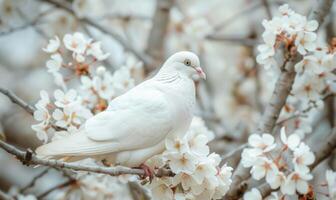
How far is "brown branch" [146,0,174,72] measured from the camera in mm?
4344

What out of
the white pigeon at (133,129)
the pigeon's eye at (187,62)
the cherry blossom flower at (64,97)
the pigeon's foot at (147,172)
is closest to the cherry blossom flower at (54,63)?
the cherry blossom flower at (64,97)

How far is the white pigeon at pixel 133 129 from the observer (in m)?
2.36

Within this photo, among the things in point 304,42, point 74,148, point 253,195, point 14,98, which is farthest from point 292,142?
point 14,98

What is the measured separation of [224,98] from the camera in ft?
18.2

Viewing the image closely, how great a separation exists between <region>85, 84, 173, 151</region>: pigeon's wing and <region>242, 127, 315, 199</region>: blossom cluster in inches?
13.3

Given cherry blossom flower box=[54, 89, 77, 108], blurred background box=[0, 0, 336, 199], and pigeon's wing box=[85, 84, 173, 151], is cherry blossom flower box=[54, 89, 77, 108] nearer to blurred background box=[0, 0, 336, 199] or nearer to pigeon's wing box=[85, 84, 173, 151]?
pigeon's wing box=[85, 84, 173, 151]

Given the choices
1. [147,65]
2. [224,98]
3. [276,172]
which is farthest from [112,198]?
[224,98]

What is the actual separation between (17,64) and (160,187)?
4.17 meters

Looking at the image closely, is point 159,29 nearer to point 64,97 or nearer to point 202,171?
point 64,97

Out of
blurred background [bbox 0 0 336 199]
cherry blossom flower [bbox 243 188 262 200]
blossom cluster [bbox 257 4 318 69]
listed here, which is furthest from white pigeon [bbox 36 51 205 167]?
blurred background [bbox 0 0 336 199]

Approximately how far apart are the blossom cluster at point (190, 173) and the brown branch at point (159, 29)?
6.71ft

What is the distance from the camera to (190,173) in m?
2.29

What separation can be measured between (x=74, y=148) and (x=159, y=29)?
2177 millimetres

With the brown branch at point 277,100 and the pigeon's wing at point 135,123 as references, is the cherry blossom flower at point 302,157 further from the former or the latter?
the brown branch at point 277,100
